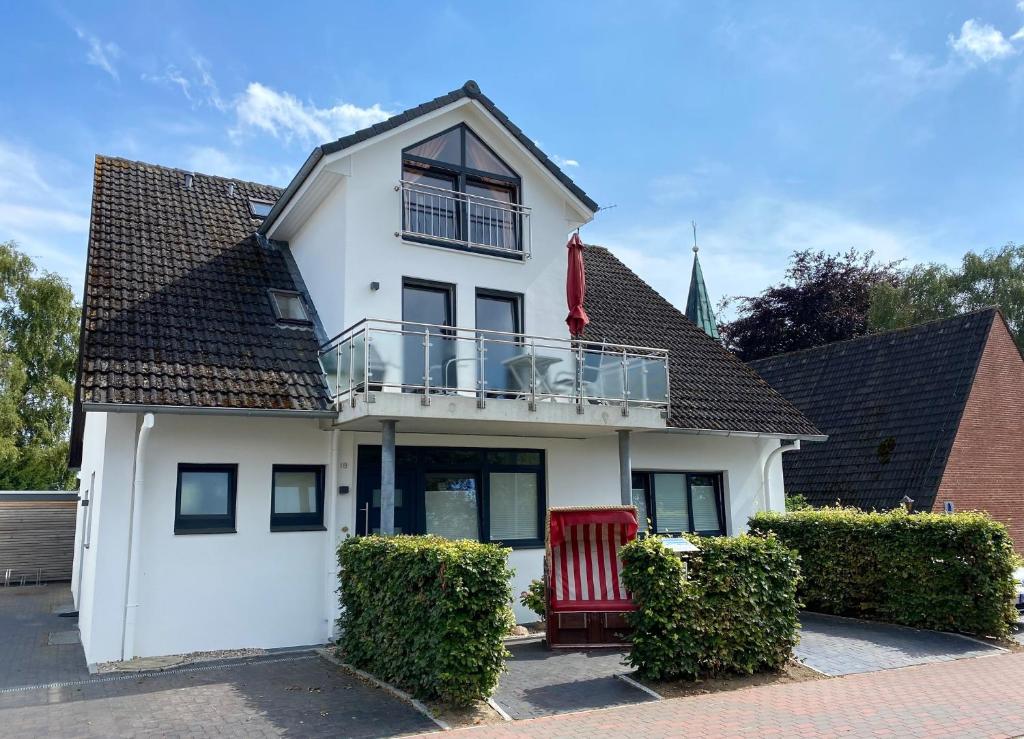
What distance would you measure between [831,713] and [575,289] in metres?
7.09

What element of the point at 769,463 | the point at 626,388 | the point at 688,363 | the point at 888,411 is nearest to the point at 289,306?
the point at 626,388

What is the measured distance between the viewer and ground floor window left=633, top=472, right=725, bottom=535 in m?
14.4

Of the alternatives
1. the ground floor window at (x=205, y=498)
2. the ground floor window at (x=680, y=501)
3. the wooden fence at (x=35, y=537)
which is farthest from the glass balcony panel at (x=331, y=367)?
the wooden fence at (x=35, y=537)

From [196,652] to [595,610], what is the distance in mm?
5091

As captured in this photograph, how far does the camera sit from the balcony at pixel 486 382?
10.5 m

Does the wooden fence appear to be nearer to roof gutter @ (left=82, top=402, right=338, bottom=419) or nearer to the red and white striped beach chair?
roof gutter @ (left=82, top=402, right=338, bottom=419)

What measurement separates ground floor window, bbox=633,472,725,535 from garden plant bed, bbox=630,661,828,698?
497cm

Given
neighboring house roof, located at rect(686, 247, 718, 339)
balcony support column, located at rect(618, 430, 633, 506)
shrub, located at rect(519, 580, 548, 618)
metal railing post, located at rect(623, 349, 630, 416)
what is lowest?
shrub, located at rect(519, 580, 548, 618)

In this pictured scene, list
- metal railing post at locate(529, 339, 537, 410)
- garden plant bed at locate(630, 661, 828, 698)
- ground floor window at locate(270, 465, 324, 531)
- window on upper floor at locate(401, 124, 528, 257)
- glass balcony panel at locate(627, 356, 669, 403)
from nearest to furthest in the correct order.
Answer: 1. garden plant bed at locate(630, 661, 828, 698)
2. ground floor window at locate(270, 465, 324, 531)
3. metal railing post at locate(529, 339, 537, 410)
4. glass balcony panel at locate(627, 356, 669, 403)
5. window on upper floor at locate(401, 124, 528, 257)

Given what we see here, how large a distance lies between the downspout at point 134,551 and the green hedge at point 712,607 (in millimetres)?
5930

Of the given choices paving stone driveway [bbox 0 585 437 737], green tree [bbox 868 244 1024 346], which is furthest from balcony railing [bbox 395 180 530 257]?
green tree [bbox 868 244 1024 346]

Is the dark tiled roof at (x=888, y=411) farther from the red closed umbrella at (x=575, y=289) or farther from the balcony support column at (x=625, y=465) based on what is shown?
the red closed umbrella at (x=575, y=289)

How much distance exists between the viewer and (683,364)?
51.8ft

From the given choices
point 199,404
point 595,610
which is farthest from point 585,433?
point 199,404
